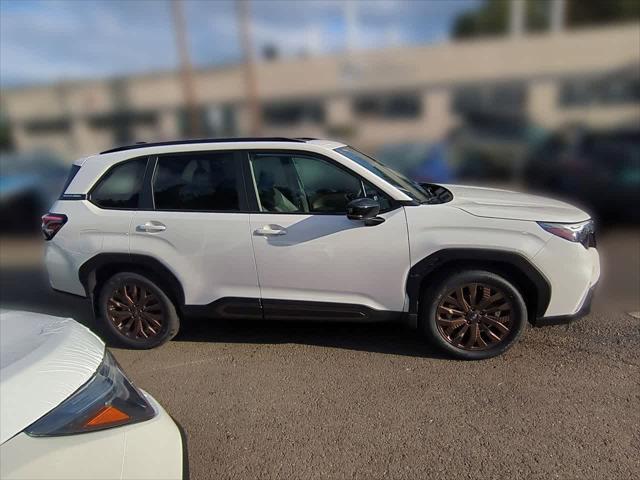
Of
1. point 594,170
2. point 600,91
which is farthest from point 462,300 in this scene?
point 600,91

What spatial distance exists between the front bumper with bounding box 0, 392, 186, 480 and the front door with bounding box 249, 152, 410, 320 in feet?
5.53

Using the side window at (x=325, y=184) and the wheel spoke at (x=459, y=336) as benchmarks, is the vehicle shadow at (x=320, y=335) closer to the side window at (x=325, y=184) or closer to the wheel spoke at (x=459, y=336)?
the wheel spoke at (x=459, y=336)

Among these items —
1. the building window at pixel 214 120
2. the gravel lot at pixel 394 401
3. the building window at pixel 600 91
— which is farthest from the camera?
the building window at pixel 214 120

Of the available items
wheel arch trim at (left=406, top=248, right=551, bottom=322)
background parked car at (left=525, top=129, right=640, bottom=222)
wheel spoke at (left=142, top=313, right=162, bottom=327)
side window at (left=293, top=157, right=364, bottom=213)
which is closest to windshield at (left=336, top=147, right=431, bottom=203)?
side window at (left=293, top=157, right=364, bottom=213)

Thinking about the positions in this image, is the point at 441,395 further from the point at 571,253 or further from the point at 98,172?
the point at 98,172

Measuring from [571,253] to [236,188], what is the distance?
7.95 feet

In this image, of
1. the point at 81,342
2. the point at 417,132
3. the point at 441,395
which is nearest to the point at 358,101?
the point at 417,132

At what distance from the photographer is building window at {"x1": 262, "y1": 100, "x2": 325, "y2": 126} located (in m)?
7.96

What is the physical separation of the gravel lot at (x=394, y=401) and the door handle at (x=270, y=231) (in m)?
0.98

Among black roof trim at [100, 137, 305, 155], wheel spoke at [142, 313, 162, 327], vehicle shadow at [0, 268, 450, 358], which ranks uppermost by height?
black roof trim at [100, 137, 305, 155]

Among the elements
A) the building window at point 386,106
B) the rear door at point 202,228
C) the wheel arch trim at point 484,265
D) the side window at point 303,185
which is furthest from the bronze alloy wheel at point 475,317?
the building window at point 386,106

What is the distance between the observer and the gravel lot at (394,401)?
2.35 meters

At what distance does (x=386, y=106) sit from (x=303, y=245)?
5.40m

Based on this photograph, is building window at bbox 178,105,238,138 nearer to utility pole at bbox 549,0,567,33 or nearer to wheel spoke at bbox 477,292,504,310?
utility pole at bbox 549,0,567,33
